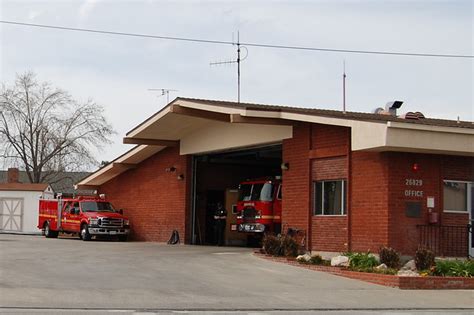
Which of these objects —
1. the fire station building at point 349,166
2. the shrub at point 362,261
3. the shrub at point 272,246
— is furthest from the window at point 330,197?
the shrub at point 362,261

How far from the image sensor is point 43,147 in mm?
58062

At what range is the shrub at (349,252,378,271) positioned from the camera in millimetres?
18016

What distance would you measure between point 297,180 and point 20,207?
87.3 feet

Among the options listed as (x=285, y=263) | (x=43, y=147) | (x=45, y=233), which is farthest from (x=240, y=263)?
(x=43, y=147)

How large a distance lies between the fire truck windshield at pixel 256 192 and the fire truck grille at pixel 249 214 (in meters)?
0.43

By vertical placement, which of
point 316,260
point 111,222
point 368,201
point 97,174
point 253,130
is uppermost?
point 253,130

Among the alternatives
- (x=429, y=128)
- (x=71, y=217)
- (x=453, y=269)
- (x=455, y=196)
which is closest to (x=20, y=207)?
(x=71, y=217)

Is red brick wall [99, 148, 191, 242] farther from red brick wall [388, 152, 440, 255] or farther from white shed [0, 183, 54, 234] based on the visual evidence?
red brick wall [388, 152, 440, 255]

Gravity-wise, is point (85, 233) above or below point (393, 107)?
below

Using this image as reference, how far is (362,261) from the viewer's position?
718 inches

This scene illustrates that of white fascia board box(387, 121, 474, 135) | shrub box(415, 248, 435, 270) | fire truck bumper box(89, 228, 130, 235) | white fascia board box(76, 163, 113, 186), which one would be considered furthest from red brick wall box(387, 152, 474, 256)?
white fascia board box(76, 163, 113, 186)

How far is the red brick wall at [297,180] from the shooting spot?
22.6 metres

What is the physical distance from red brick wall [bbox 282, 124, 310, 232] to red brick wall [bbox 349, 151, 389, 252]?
226 cm

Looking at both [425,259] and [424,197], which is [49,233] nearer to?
[424,197]
